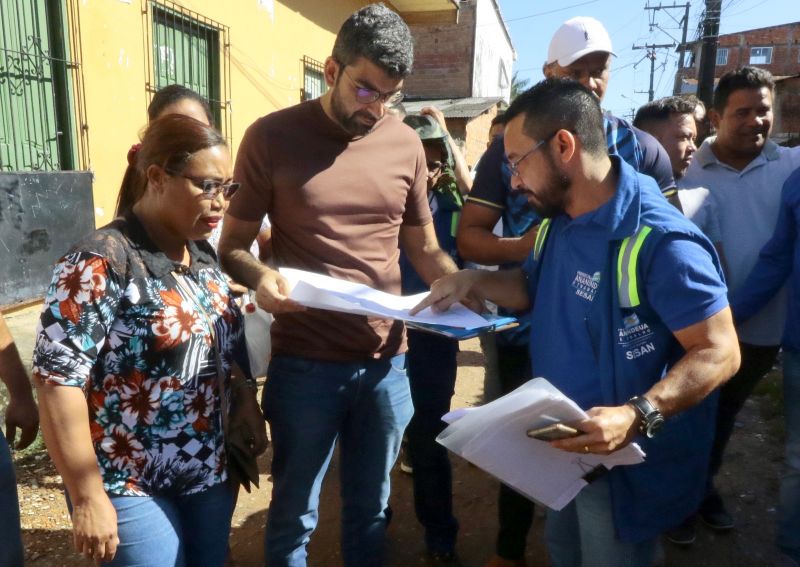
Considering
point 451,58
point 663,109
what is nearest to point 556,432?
point 663,109

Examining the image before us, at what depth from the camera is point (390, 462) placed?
229cm

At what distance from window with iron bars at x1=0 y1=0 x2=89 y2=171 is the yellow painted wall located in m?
0.11

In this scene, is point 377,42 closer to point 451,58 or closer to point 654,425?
point 654,425

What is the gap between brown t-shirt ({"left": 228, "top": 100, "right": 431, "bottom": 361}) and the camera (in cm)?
207

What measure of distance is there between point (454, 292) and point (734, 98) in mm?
2034

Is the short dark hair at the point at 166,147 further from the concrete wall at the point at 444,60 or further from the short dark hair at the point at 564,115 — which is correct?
the concrete wall at the point at 444,60

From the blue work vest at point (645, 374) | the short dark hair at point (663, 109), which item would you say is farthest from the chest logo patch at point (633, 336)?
the short dark hair at point (663, 109)

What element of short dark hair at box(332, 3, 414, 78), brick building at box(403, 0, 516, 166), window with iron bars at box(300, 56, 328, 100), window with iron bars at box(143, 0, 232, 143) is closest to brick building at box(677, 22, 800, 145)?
brick building at box(403, 0, 516, 166)

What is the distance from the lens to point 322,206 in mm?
2076

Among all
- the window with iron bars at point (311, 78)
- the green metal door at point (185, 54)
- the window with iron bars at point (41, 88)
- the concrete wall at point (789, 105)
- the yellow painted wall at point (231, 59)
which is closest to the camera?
the window with iron bars at point (41, 88)

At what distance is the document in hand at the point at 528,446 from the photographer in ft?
4.52

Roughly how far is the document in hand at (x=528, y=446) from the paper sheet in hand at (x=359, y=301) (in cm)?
32

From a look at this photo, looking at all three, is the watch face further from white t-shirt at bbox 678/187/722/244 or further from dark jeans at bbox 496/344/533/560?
white t-shirt at bbox 678/187/722/244

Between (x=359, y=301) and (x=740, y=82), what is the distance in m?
2.41
